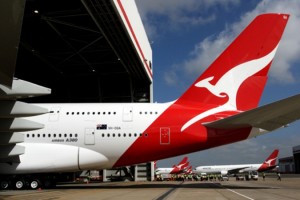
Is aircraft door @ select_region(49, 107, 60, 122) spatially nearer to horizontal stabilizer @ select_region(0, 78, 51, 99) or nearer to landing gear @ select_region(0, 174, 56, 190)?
landing gear @ select_region(0, 174, 56, 190)

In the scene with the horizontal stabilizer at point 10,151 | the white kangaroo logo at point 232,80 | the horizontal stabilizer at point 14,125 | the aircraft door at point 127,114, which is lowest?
the horizontal stabilizer at point 10,151

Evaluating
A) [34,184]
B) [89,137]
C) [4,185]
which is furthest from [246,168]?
[4,185]

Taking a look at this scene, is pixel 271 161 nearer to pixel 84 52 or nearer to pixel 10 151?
pixel 84 52

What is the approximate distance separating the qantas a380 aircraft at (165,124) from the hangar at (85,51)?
6.35 meters

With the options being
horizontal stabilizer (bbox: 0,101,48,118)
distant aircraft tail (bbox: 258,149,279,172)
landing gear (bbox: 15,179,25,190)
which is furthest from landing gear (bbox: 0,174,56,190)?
distant aircraft tail (bbox: 258,149,279,172)

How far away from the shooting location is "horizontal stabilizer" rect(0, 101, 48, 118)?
12164 mm

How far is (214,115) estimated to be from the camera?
66.7ft

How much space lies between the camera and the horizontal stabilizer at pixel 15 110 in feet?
39.9

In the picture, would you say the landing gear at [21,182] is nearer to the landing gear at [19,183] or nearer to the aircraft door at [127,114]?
the landing gear at [19,183]

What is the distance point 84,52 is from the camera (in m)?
33.9

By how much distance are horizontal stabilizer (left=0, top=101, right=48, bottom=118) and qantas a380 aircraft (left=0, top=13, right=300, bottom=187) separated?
766cm

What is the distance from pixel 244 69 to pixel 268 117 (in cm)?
436

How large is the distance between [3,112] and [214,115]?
468 inches

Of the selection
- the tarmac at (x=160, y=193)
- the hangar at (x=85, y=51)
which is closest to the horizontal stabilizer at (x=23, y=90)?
the tarmac at (x=160, y=193)
